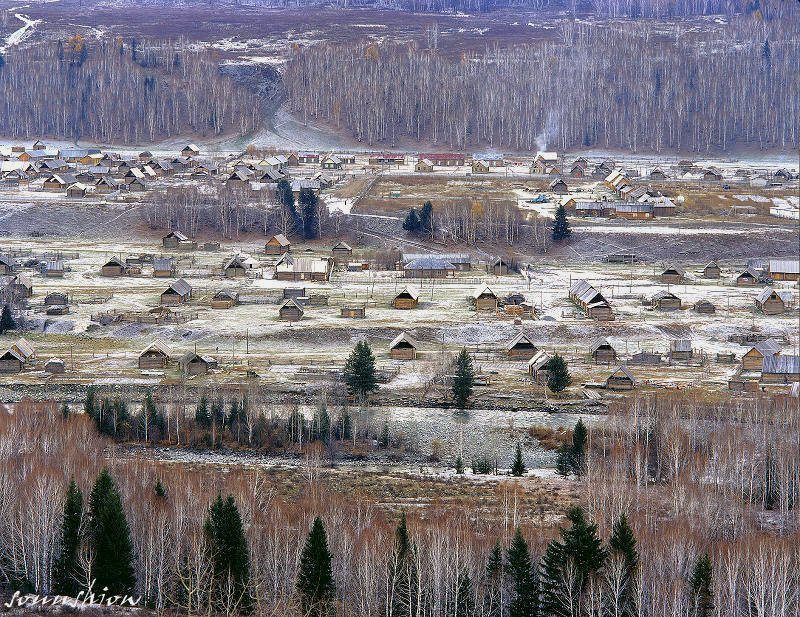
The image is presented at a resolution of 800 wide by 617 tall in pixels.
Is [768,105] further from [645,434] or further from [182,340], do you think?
[645,434]

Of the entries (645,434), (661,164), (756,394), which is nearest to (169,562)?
(645,434)

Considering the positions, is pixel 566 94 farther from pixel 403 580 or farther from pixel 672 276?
pixel 403 580

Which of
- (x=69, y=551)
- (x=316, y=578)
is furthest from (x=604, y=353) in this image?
(x=69, y=551)

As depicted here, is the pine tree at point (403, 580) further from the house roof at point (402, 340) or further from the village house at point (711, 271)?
the village house at point (711, 271)

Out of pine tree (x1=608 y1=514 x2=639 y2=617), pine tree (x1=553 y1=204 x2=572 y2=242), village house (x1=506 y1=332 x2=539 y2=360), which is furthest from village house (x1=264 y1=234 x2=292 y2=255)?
pine tree (x1=608 y1=514 x2=639 y2=617)

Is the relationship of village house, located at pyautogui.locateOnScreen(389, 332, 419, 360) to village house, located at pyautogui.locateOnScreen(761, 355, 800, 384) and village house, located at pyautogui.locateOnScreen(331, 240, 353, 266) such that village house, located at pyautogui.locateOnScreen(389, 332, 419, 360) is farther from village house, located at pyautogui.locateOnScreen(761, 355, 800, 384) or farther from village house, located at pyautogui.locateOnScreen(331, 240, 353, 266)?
village house, located at pyautogui.locateOnScreen(331, 240, 353, 266)
